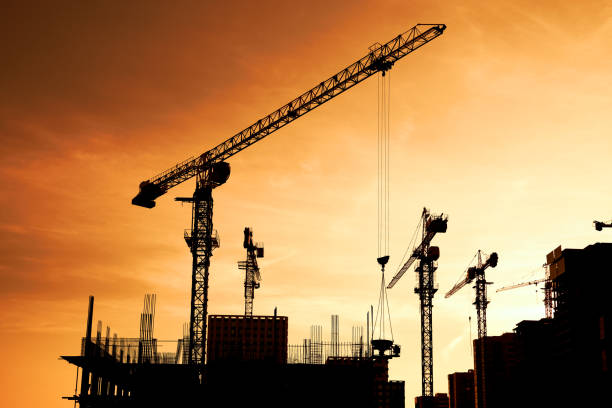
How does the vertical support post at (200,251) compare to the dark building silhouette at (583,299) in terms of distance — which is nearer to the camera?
the vertical support post at (200,251)

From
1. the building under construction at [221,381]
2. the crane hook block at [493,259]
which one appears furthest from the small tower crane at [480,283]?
the building under construction at [221,381]

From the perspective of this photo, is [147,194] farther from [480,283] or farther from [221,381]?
[480,283]

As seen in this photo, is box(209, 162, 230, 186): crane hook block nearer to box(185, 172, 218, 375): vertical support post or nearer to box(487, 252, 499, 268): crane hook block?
box(185, 172, 218, 375): vertical support post

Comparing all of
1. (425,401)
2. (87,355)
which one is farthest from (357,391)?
(425,401)

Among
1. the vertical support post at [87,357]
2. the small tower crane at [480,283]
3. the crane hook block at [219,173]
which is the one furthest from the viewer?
the small tower crane at [480,283]

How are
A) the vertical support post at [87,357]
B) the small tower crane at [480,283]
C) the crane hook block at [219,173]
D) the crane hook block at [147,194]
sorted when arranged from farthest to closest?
the small tower crane at [480,283] → the crane hook block at [147,194] → the crane hook block at [219,173] → the vertical support post at [87,357]

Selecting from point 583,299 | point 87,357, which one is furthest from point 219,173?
point 583,299

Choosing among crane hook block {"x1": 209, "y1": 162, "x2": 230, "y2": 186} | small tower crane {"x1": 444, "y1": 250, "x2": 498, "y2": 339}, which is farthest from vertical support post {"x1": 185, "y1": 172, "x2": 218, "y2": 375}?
small tower crane {"x1": 444, "y1": 250, "x2": 498, "y2": 339}

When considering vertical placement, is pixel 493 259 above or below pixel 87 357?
above

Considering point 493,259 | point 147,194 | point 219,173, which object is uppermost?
point 493,259

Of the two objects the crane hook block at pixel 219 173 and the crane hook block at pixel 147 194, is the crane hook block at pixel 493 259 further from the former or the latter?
the crane hook block at pixel 147 194

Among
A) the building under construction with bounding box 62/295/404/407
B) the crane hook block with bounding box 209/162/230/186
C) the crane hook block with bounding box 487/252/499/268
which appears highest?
the crane hook block with bounding box 487/252/499/268

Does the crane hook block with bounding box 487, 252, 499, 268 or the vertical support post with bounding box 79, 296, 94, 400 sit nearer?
the vertical support post with bounding box 79, 296, 94, 400

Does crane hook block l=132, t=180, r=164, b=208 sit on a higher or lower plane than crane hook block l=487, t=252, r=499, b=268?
lower
